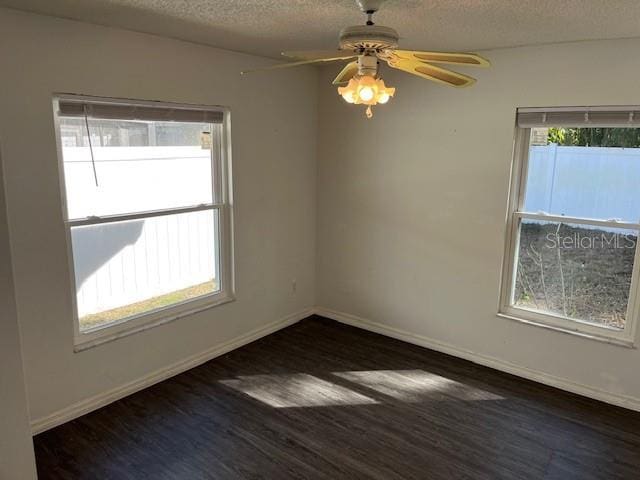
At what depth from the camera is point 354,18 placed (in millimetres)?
2506

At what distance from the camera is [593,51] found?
3.02 m

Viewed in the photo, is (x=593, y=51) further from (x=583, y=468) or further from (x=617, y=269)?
(x=583, y=468)

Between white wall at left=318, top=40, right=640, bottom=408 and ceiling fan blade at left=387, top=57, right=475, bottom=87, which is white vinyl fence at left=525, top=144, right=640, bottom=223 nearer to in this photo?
white wall at left=318, top=40, right=640, bottom=408

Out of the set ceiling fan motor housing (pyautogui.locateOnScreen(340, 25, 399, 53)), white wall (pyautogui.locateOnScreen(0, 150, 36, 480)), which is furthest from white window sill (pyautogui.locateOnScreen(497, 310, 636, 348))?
white wall (pyautogui.locateOnScreen(0, 150, 36, 480))

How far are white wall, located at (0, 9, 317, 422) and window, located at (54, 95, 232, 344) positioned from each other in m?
0.10

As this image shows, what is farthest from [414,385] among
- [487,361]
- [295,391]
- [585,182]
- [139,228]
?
[139,228]

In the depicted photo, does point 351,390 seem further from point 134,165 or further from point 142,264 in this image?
point 134,165

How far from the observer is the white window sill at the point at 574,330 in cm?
317

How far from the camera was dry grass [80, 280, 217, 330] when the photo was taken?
3089mm

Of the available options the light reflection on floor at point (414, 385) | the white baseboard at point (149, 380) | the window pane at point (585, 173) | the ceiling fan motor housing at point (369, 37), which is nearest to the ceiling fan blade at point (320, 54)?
the ceiling fan motor housing at point (369, 37)

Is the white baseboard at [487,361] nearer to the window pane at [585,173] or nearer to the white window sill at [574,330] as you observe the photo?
the white window sill at [574,330]

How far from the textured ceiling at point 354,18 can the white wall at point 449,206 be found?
0.33 meters

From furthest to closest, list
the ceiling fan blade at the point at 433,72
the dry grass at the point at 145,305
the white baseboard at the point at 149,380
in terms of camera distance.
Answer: the dry grass at the point at 145,305 → the white baseboard at the point at 149,380 → the ceiling fan blade at the point at 433,72

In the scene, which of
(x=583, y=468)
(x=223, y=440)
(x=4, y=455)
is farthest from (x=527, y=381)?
(x=4, y=455)
